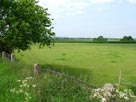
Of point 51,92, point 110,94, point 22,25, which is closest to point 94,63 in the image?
point 22,25

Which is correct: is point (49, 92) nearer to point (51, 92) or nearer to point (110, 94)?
point (51, 92)

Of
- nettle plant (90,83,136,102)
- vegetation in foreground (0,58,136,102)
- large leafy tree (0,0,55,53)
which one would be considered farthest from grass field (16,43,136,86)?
nettle plant (90,83,136,102)

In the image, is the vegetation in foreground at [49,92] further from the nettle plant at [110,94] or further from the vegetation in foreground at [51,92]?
the nettle plant at [110,94]

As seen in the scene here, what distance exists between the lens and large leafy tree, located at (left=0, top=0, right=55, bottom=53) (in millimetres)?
38188

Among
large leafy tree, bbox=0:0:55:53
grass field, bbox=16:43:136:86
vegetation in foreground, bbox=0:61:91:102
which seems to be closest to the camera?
vegetation in foreground, bbox=0:61:91:102

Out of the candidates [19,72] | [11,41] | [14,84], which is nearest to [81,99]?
[14,84]

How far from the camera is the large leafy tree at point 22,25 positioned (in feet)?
125

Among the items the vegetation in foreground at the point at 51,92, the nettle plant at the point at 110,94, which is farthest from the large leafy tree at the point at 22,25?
the nettle plant at the point at 110,94

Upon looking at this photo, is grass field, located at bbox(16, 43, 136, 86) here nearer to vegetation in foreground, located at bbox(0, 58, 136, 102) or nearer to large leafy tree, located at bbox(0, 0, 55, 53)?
large leafy tree, located at bbox(0, 0, 55, 53)

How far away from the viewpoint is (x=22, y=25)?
124 feet

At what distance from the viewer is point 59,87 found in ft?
35.1

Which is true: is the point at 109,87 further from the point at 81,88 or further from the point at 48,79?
the point at 48,79

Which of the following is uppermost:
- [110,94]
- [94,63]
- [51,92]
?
[110,94]

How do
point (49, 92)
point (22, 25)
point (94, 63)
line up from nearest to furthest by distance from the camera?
point (49, 92)
point (22, 25)
point (94, 63)
